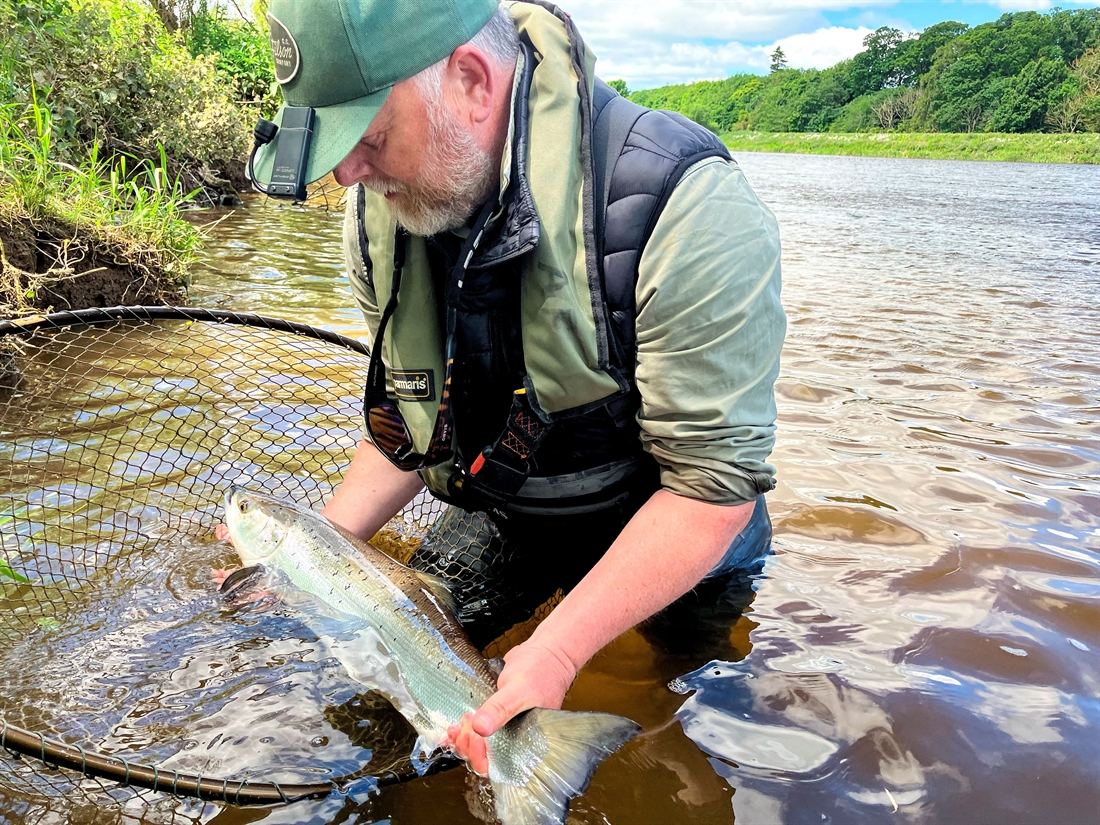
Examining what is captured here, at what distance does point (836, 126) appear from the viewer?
352 ft

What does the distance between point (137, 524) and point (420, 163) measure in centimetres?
234

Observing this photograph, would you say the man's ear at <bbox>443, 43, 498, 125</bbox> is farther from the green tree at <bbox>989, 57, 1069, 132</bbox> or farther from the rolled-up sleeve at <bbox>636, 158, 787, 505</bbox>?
the green tree at <bbox>989, 57, 1069, 132</bbox>

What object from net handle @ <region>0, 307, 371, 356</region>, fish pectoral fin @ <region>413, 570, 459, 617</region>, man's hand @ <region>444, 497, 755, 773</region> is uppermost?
net handle @ <region>0, 307, 371, 356</region>

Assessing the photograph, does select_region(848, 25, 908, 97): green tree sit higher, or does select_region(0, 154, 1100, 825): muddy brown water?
select_region(848, 25, 908, 97): green tree

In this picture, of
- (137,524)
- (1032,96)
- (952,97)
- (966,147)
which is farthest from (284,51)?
(952,97)

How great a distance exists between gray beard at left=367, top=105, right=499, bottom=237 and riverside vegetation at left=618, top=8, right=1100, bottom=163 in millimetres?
65758

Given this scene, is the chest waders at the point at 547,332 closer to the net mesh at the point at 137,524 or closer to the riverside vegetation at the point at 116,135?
the net mesh at the point at 137,524

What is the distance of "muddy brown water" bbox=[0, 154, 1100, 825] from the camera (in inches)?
91.6

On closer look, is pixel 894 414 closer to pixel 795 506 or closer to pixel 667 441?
pixel 795 506

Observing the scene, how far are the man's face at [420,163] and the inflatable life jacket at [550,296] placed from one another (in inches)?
6.4

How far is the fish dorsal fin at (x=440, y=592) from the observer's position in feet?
8.04

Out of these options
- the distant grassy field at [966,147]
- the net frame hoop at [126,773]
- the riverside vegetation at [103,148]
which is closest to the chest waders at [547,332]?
the net frame hoop at [126,773]

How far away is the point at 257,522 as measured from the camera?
262cm

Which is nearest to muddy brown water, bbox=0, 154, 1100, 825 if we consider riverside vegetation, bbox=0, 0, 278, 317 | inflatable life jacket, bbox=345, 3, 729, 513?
inflatable life jacket, bbox=345, 3, 729, 513
